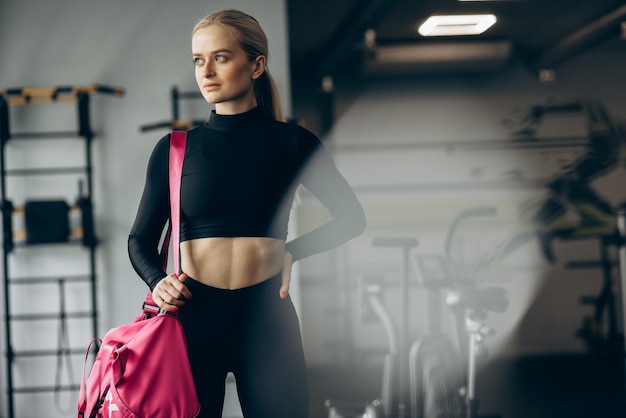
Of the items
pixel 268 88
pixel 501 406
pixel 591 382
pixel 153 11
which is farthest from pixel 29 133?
pixel 591 382

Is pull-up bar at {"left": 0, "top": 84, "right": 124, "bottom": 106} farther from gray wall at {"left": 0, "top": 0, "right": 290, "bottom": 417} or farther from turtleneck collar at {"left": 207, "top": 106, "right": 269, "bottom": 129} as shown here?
turtleneck collar at {"left": 207, "top": 106, "right": 269, "bottom": 129}

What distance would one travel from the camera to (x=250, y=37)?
1.14 meters

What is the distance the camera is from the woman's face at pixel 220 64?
111cm

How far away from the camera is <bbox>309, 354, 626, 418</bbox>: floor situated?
3.69 meters

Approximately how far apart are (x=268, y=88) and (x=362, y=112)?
3209 millimetres

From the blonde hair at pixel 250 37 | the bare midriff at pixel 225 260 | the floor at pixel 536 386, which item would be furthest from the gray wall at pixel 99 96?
the bare midriff at pixel 225 260

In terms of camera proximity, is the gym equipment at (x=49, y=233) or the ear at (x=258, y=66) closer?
the ear at (x=258, y=66)

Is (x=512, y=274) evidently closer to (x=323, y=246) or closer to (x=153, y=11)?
(x=153, y=11)

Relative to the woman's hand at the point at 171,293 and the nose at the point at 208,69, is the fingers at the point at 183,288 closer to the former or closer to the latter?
the woman's hand at the point at 171,293

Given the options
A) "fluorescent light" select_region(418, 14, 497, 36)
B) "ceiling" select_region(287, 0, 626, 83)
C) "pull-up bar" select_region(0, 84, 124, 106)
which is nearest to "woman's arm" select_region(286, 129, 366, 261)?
"pull-up bar" select_region(0, 84, 124, 106)

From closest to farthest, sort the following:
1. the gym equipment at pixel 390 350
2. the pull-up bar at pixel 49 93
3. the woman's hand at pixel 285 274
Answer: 1. the woman's hand at pixel 285 274
2. the gym equipment at pixel 390 350
3. the pull-up bar at pixel 49 93

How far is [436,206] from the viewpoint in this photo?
4.23 meters

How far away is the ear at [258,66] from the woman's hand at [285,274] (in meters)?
0.33

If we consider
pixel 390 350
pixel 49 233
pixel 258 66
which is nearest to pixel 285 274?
pixel 258 66
